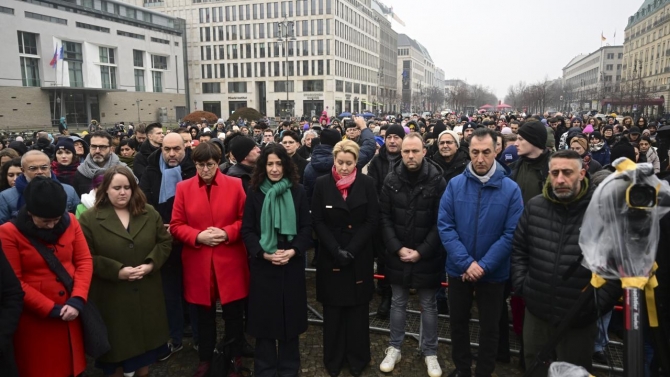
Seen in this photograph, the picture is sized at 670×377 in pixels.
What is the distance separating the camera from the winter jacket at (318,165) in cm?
617

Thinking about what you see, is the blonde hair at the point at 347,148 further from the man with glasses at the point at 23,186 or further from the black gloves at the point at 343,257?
the man with glasses at the point at 23,186

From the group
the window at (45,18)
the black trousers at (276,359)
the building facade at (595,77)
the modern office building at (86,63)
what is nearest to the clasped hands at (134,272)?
the black trousers at (276,359)

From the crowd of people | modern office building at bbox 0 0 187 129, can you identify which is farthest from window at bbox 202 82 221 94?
the crowd of people

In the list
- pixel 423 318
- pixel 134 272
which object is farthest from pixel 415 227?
pixel 134 272

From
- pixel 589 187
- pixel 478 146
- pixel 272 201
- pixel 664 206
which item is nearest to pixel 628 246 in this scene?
pixel 664 206

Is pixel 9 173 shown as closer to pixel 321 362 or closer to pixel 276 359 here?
pixel 276 359

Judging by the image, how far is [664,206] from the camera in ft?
7.79

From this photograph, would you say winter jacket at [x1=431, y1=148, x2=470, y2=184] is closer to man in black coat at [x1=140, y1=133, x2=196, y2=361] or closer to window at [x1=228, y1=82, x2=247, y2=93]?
man in black coat at [x1=140, y1=133, x2=196, y2=361]

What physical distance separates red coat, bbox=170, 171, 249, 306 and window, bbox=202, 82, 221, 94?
8172 cm

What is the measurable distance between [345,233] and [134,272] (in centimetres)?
200

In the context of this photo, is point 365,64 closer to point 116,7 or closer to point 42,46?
point 116,7

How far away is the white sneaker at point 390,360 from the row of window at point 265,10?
7700cm

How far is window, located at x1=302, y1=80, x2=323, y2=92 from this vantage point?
7731 cm

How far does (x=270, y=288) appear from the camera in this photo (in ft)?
14.1
